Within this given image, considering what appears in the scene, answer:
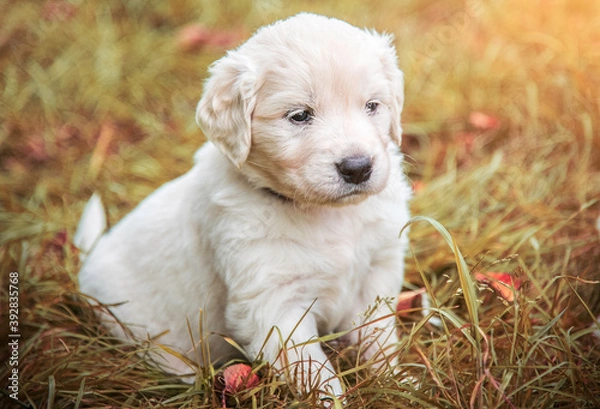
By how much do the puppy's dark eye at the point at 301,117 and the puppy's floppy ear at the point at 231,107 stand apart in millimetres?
163

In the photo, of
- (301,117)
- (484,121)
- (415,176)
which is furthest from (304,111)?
(484,121)

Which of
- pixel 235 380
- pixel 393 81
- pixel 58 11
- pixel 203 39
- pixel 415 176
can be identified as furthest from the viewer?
pixel 58 11

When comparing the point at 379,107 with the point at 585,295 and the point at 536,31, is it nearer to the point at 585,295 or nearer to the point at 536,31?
the point at 585,295

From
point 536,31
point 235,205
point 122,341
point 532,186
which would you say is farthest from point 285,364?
point 536,31

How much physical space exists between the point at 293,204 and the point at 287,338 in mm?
542

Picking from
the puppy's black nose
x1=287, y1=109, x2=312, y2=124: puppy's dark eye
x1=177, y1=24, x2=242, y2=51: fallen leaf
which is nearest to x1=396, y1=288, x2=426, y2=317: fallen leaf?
the puppy's black nose

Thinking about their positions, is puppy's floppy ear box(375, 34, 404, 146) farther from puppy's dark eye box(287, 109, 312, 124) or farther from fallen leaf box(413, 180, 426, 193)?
fallen leaf box(413, 180, 426, 193)

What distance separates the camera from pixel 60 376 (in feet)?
9.29

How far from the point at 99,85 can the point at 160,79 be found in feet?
1.61

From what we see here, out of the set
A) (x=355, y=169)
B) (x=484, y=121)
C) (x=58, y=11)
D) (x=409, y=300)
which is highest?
(x=58, y=11)

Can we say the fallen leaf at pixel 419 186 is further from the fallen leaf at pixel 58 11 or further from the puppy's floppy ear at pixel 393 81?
the fallen leaf at pixel 58 11

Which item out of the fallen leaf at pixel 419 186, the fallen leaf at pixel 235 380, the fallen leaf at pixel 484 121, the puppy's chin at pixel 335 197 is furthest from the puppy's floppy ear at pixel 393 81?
the fallen leaf at pixel 484 121

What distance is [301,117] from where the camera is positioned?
2.58 m

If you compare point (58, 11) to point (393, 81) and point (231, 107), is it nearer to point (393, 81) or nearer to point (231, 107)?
point (231, 107)
